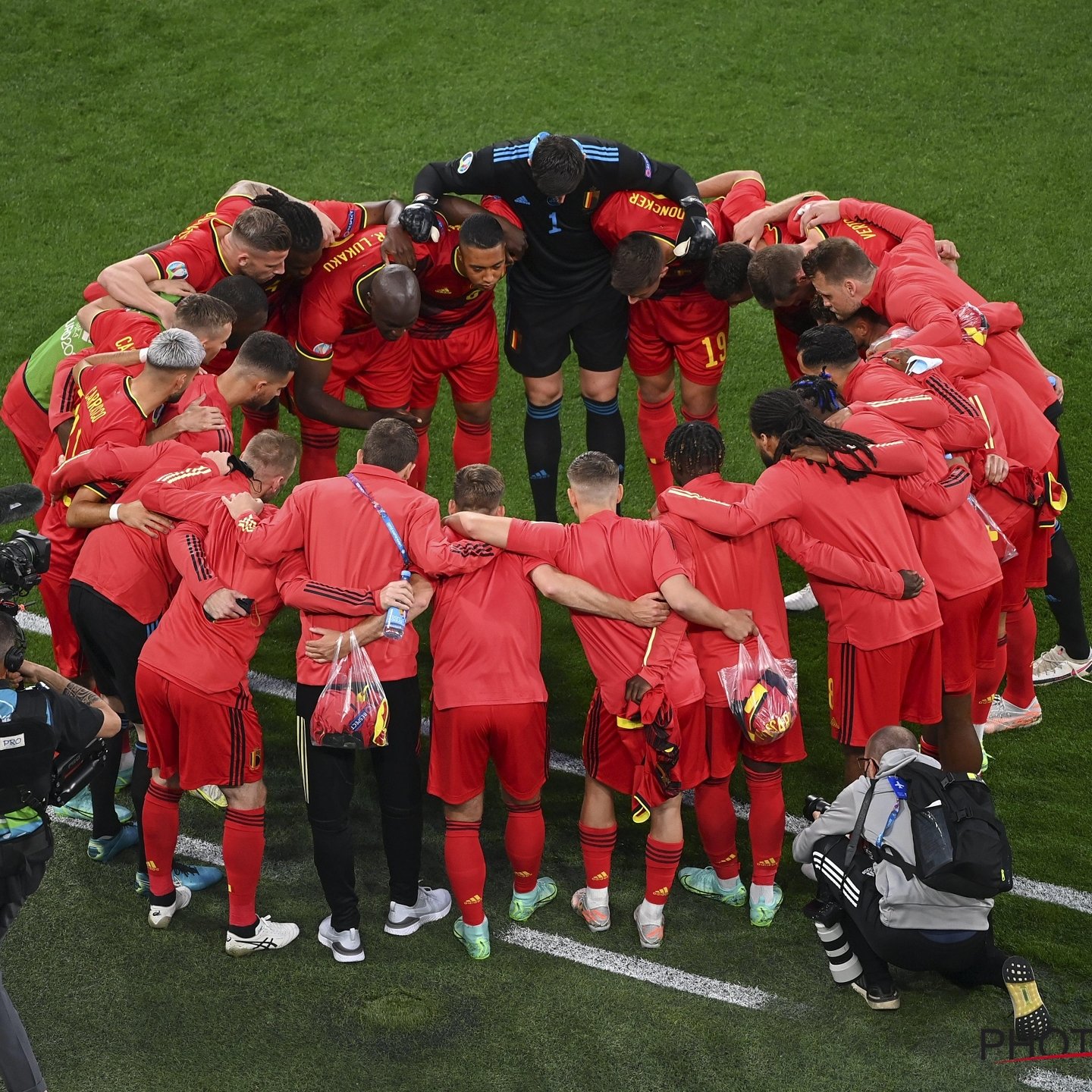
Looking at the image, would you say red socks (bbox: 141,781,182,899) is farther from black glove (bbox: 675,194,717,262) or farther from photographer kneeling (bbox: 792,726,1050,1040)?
black glove (bbox: 675,194,717,262)

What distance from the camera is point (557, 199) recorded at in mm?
6992

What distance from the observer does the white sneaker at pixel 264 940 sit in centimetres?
530

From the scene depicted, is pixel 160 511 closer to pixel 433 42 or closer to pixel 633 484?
pixel 633 484

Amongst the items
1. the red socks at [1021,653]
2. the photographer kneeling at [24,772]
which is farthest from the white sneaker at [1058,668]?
the photographer kneeling at [24,772]

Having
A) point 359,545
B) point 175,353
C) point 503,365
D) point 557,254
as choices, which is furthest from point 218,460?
point 503,365

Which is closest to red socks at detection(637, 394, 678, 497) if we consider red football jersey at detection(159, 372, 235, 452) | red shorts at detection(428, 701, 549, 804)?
red football jersey at detection(159, 372, 235, 452)

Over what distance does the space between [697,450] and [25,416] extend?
3338 millimetres

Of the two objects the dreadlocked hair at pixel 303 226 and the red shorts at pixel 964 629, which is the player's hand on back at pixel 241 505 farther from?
the red shorts at pixel 964 629

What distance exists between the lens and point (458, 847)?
517 cm

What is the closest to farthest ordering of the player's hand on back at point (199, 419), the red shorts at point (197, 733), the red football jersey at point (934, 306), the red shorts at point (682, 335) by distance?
the red shorts at point (197, 733) < the player's hand on back at point (199, 419) < the red football jersey at point (934, 306) < the red shorts at point (682, 335)

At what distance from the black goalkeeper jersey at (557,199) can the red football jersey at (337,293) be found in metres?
0.42

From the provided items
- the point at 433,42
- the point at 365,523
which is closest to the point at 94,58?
the point at 433,42

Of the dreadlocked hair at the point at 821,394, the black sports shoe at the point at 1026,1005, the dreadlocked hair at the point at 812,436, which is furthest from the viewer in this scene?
the dreadlocked hair at the point at 821,394

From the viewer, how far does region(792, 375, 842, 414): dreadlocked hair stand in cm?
562
